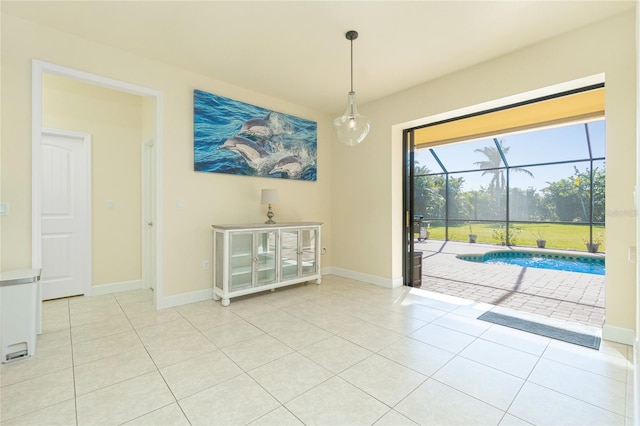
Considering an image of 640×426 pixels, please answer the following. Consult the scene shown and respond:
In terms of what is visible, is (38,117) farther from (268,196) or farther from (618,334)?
(618,334)

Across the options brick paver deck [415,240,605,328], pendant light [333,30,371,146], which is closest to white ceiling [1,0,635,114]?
pendant light [333,30,371,146]

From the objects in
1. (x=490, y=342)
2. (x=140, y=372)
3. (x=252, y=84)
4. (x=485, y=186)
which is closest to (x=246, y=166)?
(x=252, y=84)

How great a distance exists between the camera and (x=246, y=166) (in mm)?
3906

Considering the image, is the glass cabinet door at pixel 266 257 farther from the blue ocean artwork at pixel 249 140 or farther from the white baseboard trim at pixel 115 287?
the white baseboard trim at pixel 115 287

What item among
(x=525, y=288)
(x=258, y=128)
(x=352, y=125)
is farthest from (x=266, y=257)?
(x=525, y=288)

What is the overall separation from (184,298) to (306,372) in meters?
2.15

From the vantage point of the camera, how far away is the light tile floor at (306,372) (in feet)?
5.05

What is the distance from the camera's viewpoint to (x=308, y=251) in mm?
4234

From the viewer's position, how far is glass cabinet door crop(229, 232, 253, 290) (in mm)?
3454

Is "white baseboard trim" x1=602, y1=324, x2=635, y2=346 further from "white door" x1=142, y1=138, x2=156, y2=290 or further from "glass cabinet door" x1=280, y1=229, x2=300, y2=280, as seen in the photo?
"white door" x1=142, y1=138, x2=156, y2=290

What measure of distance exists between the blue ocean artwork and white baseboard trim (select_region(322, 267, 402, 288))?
1.68 m

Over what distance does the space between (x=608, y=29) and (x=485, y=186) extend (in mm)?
5668

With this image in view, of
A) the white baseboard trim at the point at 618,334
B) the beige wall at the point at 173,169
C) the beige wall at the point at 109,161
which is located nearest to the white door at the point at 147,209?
the beige wall at the point at 109,161

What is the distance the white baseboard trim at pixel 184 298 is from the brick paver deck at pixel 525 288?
3.12m
